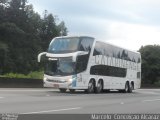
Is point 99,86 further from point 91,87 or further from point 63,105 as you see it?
point 63,105

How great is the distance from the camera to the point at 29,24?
341 ft

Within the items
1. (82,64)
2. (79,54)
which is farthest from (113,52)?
(79,54)

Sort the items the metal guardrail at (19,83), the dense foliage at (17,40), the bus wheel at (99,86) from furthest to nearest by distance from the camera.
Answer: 1. the dense foliage at (17,40)
2. the metal guardrail at (19,83)
3. the bus wheel at (99,86)

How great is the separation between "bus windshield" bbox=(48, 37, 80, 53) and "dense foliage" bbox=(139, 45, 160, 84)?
8205 cm

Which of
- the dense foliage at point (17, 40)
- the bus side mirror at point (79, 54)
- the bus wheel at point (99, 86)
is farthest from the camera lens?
the dense foliage at point (17, 40)

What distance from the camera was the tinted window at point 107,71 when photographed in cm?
3441

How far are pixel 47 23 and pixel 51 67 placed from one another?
93.0 m

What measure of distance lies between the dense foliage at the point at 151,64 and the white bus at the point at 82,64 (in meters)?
76.0

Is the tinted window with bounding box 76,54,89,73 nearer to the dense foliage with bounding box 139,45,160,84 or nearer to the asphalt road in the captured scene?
the asphalt road

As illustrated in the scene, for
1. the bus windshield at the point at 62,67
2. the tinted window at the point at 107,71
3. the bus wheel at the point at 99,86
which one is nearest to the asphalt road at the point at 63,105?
the bus windshield at the point at 62,67

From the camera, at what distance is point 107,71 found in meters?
36.7

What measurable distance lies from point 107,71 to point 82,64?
182 inches

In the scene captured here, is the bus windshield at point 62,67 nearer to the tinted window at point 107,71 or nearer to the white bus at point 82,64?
the white bus at point 82,64

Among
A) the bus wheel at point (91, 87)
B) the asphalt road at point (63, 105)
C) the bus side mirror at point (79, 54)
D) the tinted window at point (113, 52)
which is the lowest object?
the asphalt road at point (63, 105)
